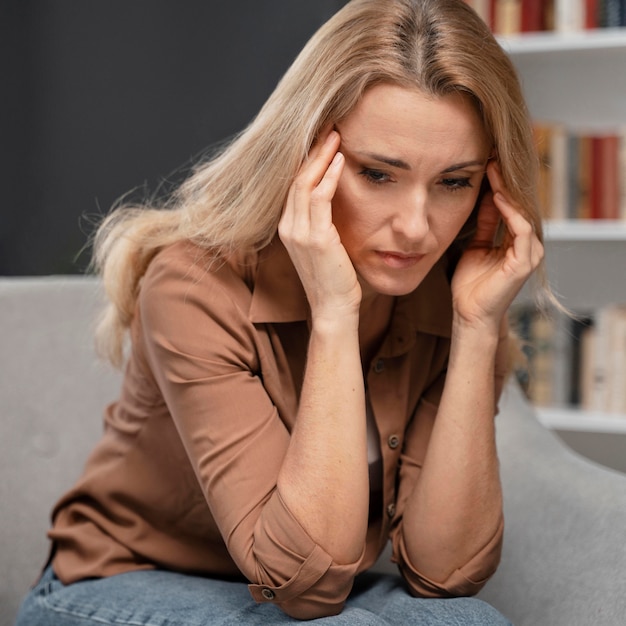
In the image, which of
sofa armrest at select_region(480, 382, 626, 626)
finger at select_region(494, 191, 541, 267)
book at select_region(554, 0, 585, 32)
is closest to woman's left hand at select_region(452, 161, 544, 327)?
finger at select_region(494, 191, 541, 267)

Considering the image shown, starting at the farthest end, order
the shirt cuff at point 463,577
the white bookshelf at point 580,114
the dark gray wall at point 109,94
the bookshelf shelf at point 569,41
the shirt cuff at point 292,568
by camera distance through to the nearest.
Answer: the dark gray wall at point 109,94, the white bookshelf at point 580,114, the bookshelf shelf at point 569,41, the shirt cuff at point 463,577, the shirt cuff at point 292,568

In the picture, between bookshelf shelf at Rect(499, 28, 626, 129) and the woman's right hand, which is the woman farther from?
bookshelf shelf at Rect(499, 28, 626, 129)

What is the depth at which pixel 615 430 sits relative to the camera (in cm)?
264

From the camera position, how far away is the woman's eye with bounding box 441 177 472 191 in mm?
1144

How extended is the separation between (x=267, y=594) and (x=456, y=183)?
0.51m

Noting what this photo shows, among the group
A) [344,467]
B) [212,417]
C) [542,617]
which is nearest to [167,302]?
[212,417]

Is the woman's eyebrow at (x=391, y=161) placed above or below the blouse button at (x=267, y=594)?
above

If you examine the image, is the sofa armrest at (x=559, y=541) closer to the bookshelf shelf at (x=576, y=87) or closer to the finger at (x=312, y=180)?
the finger at (x=312, y=180)

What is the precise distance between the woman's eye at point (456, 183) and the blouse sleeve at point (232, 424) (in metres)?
0.27

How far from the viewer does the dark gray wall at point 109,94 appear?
3.06m

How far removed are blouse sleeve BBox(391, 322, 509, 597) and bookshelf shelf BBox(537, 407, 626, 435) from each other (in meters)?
1.39

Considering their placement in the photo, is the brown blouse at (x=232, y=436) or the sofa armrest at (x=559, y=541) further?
the sofa armrest at (x=559, y=541)

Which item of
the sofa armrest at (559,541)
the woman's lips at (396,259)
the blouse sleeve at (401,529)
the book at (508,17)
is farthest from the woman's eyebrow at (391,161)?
the book at (508,17)

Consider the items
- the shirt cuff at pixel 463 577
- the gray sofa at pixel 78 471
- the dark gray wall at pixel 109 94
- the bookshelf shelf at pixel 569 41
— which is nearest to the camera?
the shirt cuff at pixel 463 577
